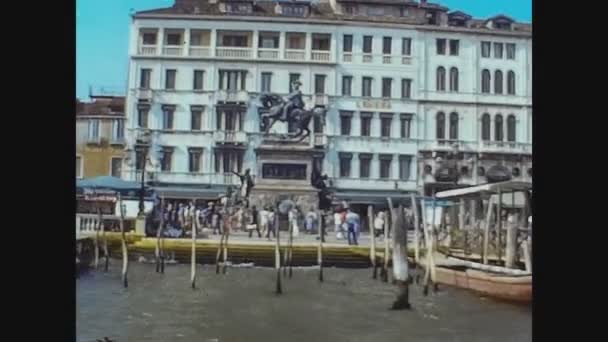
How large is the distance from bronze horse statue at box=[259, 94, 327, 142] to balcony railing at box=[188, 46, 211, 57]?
41cm

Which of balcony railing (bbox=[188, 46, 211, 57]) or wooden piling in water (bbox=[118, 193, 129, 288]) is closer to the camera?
wooden piling in water (bbox=[118, 193, 129, 288])

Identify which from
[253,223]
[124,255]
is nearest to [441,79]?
[253,223]

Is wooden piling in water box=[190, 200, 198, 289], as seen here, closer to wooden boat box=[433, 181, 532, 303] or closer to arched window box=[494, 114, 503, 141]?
wooden boat box=[433, 181, 532, 303]

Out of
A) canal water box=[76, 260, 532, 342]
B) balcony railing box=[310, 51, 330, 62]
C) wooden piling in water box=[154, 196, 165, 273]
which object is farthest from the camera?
balcony railing box=[310, 51, 330, 62]

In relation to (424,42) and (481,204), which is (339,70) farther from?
(481,204)

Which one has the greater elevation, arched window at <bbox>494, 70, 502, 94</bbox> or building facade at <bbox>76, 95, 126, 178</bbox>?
arched window at <bbox>494, 70, 502, 94</bbox>

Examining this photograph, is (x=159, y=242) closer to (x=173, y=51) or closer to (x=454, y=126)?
(x=173, y=51)

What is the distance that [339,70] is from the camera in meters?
4.31

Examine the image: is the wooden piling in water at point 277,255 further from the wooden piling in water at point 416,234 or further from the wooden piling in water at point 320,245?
the wooden piling in water at point 416,234

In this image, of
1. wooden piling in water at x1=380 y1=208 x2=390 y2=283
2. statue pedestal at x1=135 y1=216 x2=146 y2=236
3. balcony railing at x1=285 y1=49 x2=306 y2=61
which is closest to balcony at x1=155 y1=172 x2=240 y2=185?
statue pedestal at x1=135 y1=216 x2=146 y2=236

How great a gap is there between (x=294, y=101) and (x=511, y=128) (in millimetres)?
1269

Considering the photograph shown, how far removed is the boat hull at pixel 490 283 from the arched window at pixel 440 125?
0.76 m

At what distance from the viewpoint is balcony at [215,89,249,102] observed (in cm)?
422

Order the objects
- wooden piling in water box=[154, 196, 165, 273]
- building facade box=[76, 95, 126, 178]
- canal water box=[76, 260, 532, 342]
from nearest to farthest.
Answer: canal water box=[76, 260, 532, 342] < building facade box=[76, 95, 126, 178] < wooden piling in water box=[154, 196, 165, 273]
